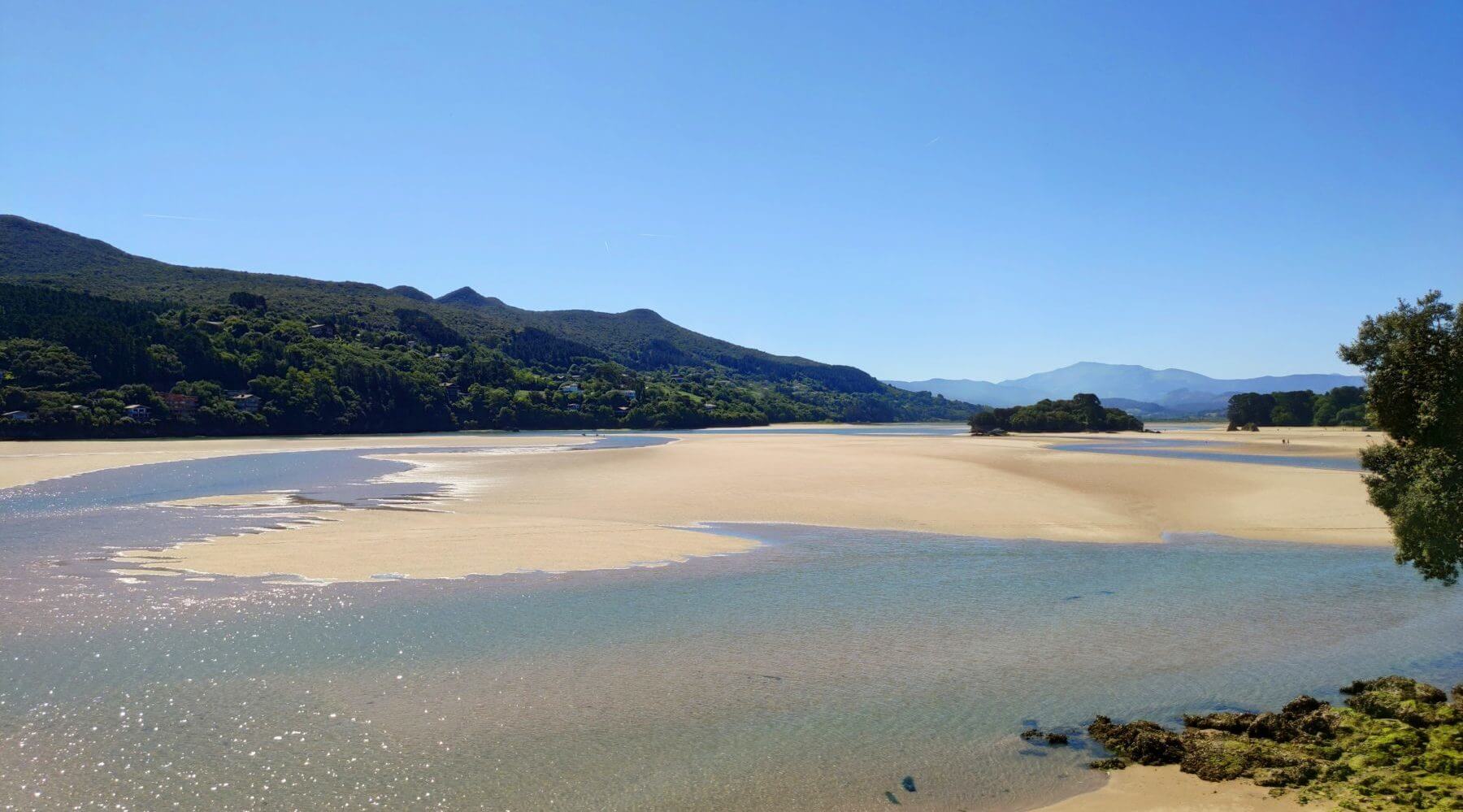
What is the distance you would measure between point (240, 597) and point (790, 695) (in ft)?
35.6

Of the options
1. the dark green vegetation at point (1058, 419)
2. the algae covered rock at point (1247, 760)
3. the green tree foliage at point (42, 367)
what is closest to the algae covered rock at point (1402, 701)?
the algae covered rock at point (1247, 760)

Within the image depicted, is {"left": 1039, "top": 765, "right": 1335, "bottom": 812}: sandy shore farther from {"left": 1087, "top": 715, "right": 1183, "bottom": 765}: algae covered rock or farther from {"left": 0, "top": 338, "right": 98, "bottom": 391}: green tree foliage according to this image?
{"left": 0, "top": 338, "right": 98, "bottom": 391}: green tree foliage

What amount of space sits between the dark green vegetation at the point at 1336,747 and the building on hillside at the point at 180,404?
102148 mm

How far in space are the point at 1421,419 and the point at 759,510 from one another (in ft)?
65.4

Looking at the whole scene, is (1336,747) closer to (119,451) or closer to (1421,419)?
(1421,419)

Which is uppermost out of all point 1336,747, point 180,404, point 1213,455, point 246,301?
point 246,301

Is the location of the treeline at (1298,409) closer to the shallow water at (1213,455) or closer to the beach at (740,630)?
the shallow water at (1213,455)

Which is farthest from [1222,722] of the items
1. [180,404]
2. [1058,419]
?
[180,404]

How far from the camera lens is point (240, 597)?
14938mm

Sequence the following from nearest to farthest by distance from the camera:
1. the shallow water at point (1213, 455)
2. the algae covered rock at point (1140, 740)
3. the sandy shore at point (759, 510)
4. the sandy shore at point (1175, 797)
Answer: the sandy shore at point (1175, 797) → the algae covered rock at point (1140, 740) → the sandy shore at point (759, 510) → the shallow water at point (1213, 455)

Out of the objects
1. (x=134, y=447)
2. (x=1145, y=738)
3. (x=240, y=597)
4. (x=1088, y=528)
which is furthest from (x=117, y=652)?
(x=134, y=447)

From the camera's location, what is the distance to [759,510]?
2825 cm

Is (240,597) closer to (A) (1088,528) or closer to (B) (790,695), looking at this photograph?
(B) (790,695)

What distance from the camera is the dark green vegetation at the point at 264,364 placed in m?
86.2
